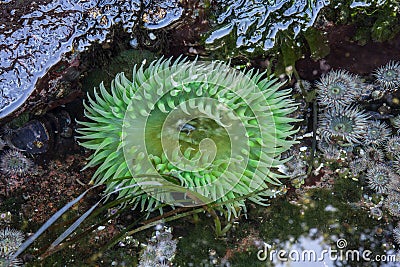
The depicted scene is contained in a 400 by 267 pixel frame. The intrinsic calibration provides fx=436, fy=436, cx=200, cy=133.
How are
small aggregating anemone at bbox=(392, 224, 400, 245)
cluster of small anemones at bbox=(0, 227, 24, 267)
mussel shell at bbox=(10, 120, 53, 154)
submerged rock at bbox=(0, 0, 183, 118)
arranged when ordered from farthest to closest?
small aggregating anemone at bbox=(392, 224, 400, 245) → mussel shell at bbox=(10, 120, 53, 154) → cluster of small anemones at bbox=(0, 227, 24, 267) → submerged rock at bbox=(0, 0, 183, 118)

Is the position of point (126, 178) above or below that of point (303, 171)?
below

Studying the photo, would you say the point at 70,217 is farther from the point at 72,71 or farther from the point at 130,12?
the point at 130,12

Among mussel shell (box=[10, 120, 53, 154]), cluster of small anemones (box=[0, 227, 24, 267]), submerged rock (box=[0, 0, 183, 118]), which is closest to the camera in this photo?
submerged rock (box=[0, 0, 183, 118])

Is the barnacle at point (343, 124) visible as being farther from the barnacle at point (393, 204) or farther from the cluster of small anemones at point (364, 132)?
the barnacle at point (393, 204)

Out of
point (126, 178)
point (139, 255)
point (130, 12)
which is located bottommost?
point (139, 255)

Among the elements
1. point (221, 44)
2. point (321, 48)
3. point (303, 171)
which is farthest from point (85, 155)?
point (321, 48)

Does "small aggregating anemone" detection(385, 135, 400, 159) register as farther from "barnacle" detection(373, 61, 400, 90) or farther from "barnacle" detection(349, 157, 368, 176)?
"barnacle" detection(373, 61, 400, 90)

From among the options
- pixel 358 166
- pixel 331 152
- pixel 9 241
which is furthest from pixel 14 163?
pixel 358 166

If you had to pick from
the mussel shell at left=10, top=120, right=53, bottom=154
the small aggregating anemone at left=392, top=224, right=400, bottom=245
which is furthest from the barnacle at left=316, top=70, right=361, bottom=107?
the mussel shell at left=10, top=120, right=53, bottom=154
